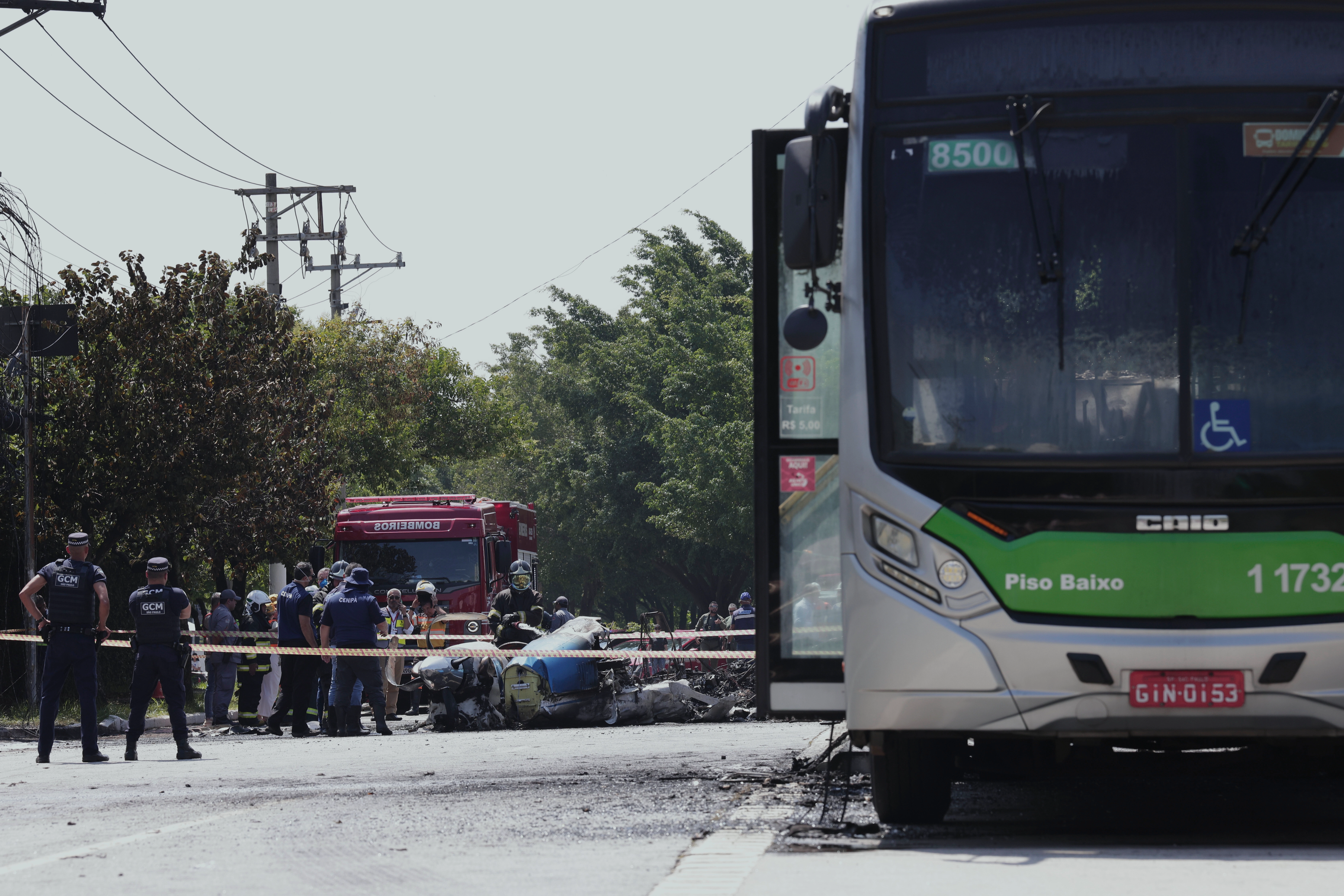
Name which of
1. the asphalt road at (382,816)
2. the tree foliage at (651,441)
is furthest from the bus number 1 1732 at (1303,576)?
the tree foliage at (651,441)

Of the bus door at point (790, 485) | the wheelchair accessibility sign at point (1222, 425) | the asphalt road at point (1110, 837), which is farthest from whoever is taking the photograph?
the bus door at point (790, 485)

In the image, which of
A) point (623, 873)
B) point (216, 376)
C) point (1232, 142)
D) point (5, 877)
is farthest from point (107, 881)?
point (216, 376)

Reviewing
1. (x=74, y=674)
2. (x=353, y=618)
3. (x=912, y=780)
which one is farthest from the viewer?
(x=353, y=618)

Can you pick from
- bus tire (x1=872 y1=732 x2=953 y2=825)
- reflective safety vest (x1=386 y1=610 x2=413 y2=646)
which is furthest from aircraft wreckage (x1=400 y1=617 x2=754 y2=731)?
bus tire (x1=872 y1=732 x2=953 y2=825)

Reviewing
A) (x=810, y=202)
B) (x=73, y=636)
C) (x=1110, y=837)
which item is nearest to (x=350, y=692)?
(x=73, y=636)

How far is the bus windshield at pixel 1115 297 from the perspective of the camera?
6.93 metres

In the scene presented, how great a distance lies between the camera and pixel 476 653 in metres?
18.3

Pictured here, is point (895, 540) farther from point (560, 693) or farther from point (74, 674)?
point (560, 693)

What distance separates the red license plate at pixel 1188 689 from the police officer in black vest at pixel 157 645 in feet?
33.0

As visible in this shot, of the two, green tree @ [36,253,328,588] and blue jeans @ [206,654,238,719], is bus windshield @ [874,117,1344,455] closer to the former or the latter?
blue jeans @ [206,654,238,719]

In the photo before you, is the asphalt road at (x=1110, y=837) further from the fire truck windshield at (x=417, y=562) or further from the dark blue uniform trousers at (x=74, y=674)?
the fire truck windshield at (x=417, y=562)

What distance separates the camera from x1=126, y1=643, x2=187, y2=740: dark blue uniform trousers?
14.9m

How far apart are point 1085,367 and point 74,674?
1038cm

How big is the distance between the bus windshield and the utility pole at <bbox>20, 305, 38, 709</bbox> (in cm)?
1609
